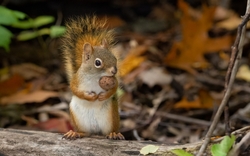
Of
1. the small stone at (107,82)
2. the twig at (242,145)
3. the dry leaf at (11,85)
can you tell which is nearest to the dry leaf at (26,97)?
the dry leaf at (11,85)

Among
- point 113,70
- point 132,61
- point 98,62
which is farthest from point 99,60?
point 132,61

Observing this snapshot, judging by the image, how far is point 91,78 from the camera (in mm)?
2762

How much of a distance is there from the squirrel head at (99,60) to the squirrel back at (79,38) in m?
0.18

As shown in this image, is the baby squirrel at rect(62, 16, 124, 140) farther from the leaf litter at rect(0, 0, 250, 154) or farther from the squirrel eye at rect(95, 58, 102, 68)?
the leaf litter at rect(0, 0, 250, 154)

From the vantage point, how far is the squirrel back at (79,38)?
3.00 m

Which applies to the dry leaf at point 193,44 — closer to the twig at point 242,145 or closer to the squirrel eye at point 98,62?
the squirrel eye at point 98,62

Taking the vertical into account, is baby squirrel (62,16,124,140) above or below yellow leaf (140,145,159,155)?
above

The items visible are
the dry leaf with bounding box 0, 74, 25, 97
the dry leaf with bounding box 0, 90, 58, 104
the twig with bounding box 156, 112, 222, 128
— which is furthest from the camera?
the dry leaf with bounding box 0, 74, 25, 97

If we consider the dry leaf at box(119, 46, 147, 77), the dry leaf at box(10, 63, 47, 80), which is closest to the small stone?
the dry leaf at box(119, 46, 147, 77)

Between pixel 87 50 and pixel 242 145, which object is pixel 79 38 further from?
pixel 242 145

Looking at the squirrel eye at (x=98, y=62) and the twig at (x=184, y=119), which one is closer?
the squirrel eye at (x=98, y=62)

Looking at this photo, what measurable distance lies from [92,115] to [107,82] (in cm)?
28

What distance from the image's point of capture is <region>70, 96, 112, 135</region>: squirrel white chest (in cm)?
283

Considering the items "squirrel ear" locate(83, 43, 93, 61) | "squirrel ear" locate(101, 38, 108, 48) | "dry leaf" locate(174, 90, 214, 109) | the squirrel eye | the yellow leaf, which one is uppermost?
"squirrel ear" locate(101, 38, 108, 48)
